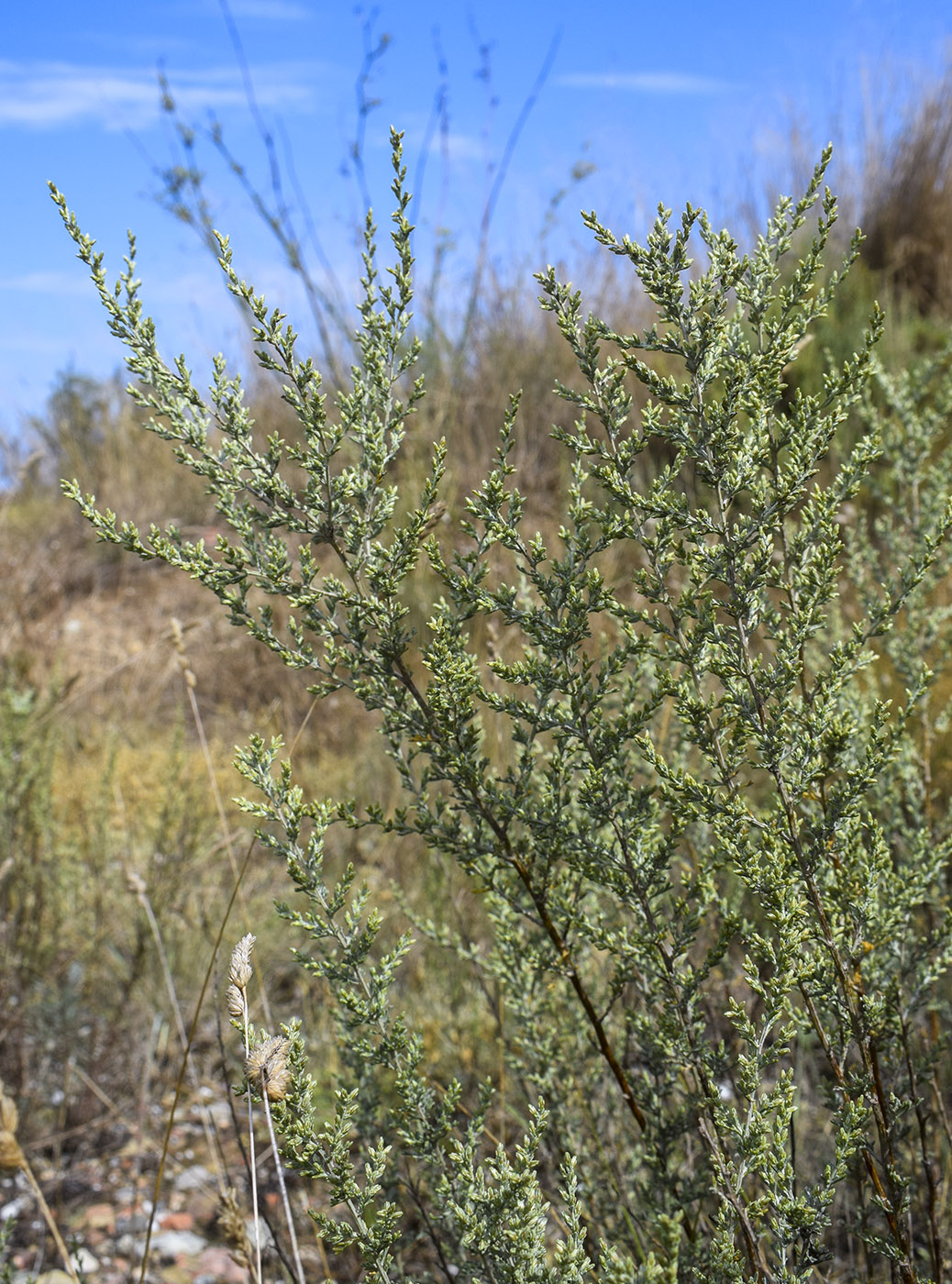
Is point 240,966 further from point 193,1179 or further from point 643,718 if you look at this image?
point 193,1179

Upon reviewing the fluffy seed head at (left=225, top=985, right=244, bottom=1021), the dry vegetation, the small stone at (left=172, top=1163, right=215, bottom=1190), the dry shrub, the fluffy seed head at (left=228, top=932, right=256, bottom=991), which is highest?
the dry shrub

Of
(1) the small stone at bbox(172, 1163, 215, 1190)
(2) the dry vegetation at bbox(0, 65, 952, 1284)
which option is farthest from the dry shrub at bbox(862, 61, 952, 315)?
(1) the small stone at bbox(172, 1163, 215, 1190)

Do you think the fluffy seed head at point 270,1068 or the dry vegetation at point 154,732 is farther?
the dry vegetation at point 154,732

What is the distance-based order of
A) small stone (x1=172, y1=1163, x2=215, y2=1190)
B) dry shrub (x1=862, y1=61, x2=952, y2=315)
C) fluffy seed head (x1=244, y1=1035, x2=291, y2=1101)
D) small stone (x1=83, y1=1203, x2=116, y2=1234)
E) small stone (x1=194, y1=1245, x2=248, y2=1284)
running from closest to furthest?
fluffy seed head (x1=244, y1=1035, x2=291, y2=1101) → small stone (x1=194, y1=1245, x2=248, y2=1284) → small stone (x1=83, y1=1203, x2=116, y2=1234) → small stone (x1=172, y1=1163, x2=215, y2=1190) → dry shrub (x1=862, y1=61, x2=952, y2=315)

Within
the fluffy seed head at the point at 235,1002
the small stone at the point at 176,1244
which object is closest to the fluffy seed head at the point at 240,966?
the fluffy seed head at the point at 235,1002

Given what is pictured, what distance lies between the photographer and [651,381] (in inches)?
47.6

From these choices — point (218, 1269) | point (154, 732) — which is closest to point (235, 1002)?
point (218, 1269)

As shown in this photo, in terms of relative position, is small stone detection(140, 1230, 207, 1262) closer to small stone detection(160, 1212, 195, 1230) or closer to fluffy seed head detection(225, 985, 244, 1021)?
small stone detection(160, 1212, 195, 1230)

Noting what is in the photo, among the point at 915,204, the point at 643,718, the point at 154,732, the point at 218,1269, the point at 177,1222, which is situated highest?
the point at 915,204

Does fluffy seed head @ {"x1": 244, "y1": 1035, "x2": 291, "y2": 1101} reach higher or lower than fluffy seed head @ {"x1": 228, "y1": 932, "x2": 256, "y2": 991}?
lower

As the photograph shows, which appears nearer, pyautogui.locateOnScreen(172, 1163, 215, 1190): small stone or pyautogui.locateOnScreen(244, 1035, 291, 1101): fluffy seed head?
pyautogui.locateOnScreen(244, 1035, 291, 1101): fluffy seed head

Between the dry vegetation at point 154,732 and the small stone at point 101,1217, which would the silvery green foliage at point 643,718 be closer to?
the dry vegetation at point 154,732

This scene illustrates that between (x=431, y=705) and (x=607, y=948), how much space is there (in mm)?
386

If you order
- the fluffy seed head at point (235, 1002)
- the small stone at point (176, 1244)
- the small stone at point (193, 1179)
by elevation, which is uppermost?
the small stone at point (193, 1179)
